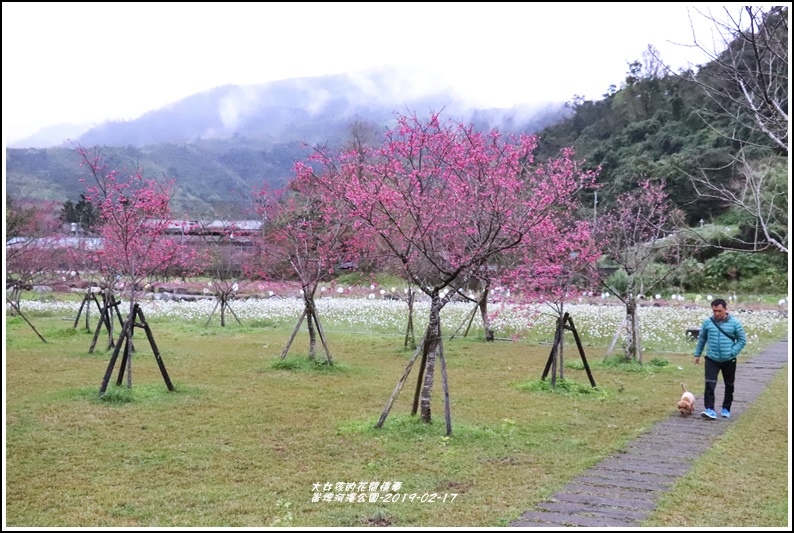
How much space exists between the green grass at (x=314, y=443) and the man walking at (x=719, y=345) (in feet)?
1.50

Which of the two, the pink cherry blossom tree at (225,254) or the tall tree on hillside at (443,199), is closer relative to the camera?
the tall tree on hillside at (443,199)

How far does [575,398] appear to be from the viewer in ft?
26.1

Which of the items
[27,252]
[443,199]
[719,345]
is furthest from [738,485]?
[27,252]

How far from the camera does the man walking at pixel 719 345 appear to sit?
654 cm

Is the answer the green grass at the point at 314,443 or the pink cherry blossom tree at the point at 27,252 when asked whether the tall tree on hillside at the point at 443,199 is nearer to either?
the green grass at the point at 314,443

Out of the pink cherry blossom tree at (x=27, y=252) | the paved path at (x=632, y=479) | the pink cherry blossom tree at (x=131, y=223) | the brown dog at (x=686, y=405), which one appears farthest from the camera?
the pink cherry blossom tree at (x=27, y=252)

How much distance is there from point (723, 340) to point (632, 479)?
272cm

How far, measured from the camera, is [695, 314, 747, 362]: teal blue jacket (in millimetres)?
6524

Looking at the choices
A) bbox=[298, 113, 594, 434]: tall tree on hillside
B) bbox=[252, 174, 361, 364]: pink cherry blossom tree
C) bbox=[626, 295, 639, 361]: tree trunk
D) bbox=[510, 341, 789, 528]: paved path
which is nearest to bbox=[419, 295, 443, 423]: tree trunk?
bbox=[298, 113, 594, 434]: tall tree on hillside

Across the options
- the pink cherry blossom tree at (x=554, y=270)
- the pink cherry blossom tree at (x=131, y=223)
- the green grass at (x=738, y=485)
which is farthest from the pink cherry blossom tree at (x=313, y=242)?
the green grass at (x=738, y=485)

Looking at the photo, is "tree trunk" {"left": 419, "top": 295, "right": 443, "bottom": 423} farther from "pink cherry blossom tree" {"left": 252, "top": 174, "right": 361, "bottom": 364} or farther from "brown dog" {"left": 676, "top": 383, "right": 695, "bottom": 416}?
"pink cherry blossom tree" {"left": 252, "top": 174, "right": 361, "bottom": 364}

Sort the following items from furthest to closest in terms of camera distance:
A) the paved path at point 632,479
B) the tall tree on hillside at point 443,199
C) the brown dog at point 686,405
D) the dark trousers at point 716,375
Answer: the brown dog at point 686,405, the dark trousers at point 716,375, the tall tree on hillside at point 443,199, the paved path at point 632,479

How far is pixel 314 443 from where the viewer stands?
222 inches

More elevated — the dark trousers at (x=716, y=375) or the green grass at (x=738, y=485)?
the dark trousers at (x=716, y=375)
